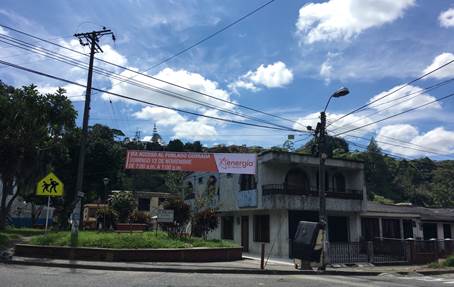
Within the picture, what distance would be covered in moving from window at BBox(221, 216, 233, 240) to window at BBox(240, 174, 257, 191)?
13.7 feet

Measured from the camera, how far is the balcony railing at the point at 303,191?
27.5 metres

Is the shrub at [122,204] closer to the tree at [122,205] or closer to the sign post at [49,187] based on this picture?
the tree at [122,205]

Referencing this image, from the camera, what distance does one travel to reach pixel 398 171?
7662cm

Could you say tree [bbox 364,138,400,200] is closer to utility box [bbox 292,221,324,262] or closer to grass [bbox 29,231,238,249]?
utility box [bbox 292,221,324,262]

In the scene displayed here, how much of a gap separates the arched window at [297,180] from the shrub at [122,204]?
436 inches

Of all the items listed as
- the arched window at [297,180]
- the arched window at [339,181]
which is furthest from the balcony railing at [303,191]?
the arched window at [339,181]

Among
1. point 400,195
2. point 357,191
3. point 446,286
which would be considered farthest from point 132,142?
point 446,286

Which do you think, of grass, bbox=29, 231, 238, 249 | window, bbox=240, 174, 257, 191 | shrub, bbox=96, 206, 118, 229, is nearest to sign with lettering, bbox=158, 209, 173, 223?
grass, bbox=29, 231, 238, 249

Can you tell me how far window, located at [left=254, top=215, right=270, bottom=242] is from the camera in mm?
29030

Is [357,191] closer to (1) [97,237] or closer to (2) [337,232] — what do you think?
(2) [337,232]

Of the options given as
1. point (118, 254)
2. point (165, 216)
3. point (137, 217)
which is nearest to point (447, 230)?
point (137, 217)

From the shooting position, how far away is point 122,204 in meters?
31.5

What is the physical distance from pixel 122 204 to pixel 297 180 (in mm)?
12087

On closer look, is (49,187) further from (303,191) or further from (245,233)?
(245,233)
